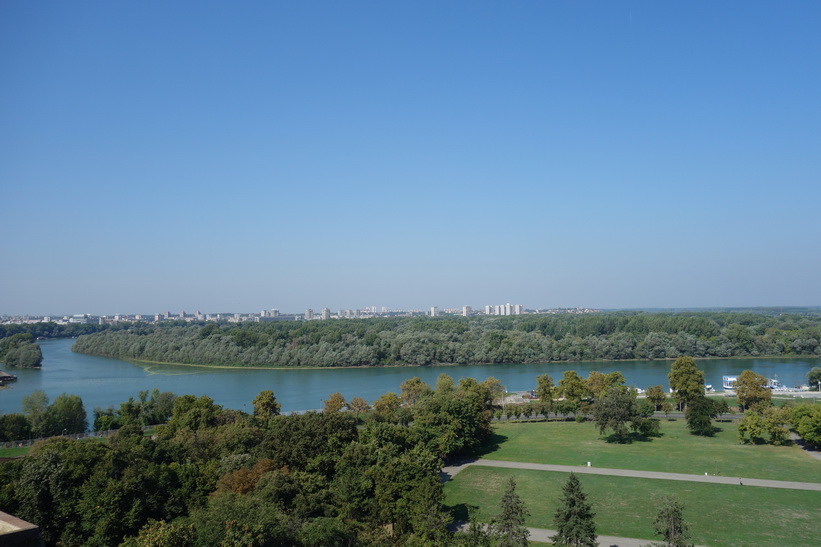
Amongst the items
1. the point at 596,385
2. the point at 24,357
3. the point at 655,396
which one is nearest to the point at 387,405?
the point at 596,385

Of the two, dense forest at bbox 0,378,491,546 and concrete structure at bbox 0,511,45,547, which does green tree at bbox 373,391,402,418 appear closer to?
dense forest at bbox 0,378,491,546

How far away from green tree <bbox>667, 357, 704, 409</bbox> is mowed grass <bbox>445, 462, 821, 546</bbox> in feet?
31.1

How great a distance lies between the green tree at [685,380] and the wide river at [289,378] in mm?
6730

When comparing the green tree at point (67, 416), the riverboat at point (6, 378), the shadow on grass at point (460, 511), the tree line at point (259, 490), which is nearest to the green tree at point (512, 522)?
the tree line at point (259, 490)

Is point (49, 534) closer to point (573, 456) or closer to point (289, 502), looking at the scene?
point (289, 502)

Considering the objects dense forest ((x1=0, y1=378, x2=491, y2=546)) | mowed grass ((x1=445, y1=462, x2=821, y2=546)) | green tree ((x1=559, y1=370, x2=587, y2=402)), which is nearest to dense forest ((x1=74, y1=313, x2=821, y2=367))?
green tree ((x1=559, y1=370, x2=587, y2=402))

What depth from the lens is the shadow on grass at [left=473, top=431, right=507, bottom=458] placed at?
15883mm

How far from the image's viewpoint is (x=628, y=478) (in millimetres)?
12961

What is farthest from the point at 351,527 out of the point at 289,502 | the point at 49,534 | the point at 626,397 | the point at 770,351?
the point at 770,351

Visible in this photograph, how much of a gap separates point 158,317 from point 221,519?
145494mm

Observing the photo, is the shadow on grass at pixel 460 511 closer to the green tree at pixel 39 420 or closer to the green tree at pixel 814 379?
the green tree at pixel 39 420

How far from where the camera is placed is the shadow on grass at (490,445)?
1588cm

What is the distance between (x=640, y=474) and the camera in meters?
13.3

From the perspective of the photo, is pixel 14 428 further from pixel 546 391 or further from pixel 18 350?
pixel 18 350
